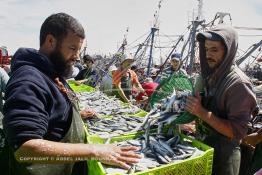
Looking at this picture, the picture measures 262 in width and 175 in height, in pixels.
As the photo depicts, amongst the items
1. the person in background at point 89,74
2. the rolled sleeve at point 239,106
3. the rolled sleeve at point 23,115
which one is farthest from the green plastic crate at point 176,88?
the person in background at point 89,74

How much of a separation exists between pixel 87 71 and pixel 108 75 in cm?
234

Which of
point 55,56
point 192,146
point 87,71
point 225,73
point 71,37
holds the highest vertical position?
point 71,37

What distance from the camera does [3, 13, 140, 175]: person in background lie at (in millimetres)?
1960

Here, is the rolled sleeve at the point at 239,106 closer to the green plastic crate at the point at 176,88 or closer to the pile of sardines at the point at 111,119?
the green plastic crate at the point at 176,88

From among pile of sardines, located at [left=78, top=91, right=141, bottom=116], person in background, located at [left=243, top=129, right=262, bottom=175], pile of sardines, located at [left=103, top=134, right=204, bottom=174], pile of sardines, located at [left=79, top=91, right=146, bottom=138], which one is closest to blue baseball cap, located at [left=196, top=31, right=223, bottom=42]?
pile of sardines, located at [left=103, top=134, right=204, bottom=174]

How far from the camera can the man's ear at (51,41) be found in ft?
7.89

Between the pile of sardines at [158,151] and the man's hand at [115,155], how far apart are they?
0.17ft

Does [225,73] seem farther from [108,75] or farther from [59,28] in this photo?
[108,75]

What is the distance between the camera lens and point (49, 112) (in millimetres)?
2205

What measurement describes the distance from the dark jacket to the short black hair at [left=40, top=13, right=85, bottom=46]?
186 millimetres

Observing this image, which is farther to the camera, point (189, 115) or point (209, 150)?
point (189, 115)

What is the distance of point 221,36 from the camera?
3.08 meters

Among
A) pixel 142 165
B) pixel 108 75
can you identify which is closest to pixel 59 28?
pixel 142 165

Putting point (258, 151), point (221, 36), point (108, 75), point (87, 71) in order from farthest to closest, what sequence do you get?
point (87, 71) → point (108, 75) → point (258, 151) → point (221, 36)
